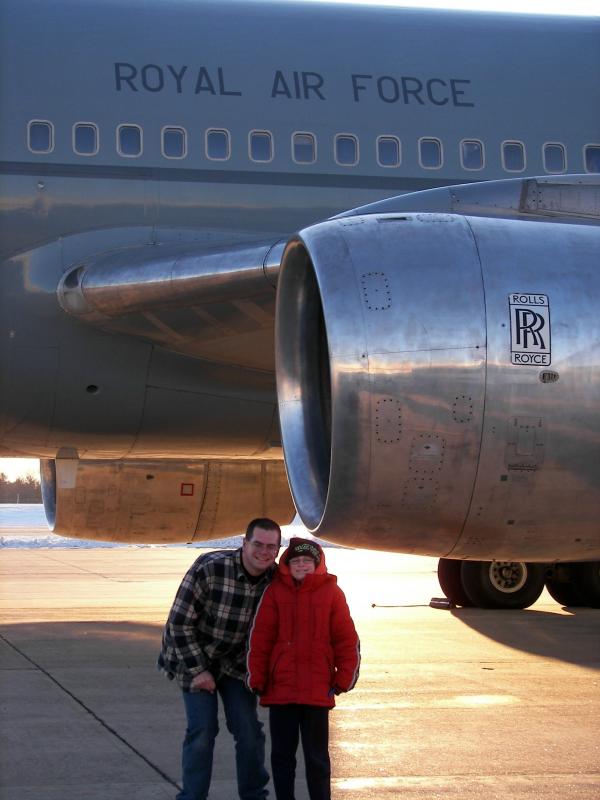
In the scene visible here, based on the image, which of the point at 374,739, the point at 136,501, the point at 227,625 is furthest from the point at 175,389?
the point at 227,625

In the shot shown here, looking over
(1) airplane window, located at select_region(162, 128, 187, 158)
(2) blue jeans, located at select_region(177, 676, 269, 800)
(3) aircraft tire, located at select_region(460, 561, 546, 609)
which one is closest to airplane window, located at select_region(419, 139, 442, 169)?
(1) airplane window, located at select_region(162, 128, 187, 158)

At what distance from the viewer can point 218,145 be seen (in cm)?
1036

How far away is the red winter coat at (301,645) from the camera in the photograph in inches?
185

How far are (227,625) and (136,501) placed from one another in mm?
7373

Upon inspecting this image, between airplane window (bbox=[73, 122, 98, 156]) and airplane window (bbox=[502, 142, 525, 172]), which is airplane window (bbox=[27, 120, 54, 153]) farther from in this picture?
airplane window (bbox=[502, 142, 525, 172])

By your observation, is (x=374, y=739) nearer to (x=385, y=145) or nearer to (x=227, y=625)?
(x=227, y=625)

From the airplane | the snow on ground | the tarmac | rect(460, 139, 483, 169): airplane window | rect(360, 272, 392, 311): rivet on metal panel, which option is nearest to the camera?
the tarmac

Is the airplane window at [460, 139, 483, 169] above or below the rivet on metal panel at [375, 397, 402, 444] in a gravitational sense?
above

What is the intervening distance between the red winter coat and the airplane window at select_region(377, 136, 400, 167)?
21.2 ft

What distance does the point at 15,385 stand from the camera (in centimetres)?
991

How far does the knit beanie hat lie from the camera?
4762mm

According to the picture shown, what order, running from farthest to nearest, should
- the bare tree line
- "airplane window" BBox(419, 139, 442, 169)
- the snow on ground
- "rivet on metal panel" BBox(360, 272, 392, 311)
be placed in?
1. the bare tree line
2. the snow on ground
3. "airplane window" BBox(419, 139, 442, 169)
4. "rivet on metal panel" BBox(360, 272, 392, 311)

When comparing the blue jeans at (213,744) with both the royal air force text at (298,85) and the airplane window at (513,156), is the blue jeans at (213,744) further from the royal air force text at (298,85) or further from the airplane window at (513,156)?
the airplane window at (513,156)

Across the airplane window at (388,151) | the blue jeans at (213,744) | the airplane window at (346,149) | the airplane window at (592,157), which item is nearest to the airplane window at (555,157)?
the airplane window at (592,157)
